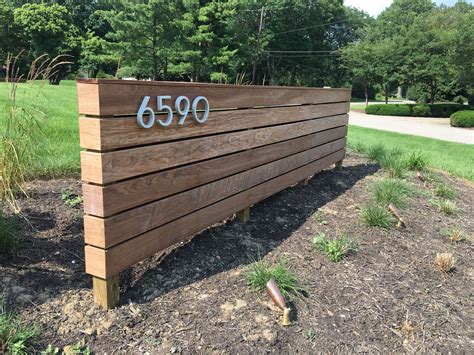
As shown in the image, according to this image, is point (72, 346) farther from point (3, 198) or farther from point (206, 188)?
point (3, 198)

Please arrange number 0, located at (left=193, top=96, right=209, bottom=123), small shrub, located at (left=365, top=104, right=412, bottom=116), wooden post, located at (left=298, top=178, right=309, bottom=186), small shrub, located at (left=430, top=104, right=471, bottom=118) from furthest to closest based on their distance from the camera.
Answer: small shrub, located at (left=430, top=104, right=471, bottom=118)
small shrub, located at (left=365, top=104, right=412, bottom=116)
wooden post, located at (left=298, top=178, right=309, bottom=186)
number 0, located at (left=193, top=96, right=209, bottom=123)

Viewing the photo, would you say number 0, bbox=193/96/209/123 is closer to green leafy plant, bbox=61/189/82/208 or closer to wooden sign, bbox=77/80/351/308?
wooden sign, bbox=77/80/351/308

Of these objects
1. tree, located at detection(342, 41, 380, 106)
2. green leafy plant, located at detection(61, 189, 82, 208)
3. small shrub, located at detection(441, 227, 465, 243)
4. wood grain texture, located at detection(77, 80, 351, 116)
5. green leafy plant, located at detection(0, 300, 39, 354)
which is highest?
tree, located at detection(342, 41, 380, 106)

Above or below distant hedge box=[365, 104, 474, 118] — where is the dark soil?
above

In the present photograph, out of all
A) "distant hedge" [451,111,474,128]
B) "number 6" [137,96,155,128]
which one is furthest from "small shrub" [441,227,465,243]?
"distant hedge" [451,111,474,128]

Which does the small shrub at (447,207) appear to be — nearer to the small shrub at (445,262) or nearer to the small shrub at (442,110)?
the small shrub at (445,262)

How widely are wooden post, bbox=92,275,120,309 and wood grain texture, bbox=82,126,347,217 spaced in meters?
0.41

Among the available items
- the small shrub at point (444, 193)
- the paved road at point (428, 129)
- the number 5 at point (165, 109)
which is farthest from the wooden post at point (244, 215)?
the paved road at point (428, 129)

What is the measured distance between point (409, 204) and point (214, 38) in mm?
28699

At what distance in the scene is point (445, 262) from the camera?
323 centimetres

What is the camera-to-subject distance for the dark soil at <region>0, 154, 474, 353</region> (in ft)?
7.44

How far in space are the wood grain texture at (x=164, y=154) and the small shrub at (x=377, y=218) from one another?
1.17 meters

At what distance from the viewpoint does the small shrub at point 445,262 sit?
3.23 meters

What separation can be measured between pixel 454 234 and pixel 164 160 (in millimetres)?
2877
